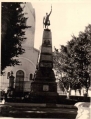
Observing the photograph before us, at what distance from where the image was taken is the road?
943cm

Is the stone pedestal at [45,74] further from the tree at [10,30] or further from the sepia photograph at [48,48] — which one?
the tree at [10,30]

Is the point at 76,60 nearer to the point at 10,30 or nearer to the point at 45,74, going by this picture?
the point at 45,74

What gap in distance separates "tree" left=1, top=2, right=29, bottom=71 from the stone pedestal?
1.57 m

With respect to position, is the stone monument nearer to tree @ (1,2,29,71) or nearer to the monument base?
the monument base

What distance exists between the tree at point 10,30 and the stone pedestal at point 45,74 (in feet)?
5.14

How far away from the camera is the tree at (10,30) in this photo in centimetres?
963

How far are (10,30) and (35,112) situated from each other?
3372 millimetres

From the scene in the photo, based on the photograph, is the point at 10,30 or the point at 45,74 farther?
the point at 45,74

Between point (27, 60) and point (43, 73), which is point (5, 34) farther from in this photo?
point (27, 60)

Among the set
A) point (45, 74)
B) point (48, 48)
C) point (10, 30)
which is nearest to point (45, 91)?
point (45, 74)

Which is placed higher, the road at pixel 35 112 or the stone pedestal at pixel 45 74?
the stone pedestal at pixel 45 74

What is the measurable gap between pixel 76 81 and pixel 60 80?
2.24m

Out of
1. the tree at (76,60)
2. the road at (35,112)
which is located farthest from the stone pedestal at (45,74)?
the road at (35,112)

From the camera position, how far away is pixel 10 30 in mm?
10469
